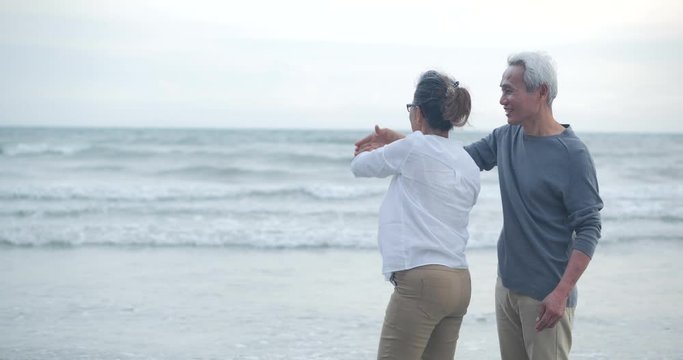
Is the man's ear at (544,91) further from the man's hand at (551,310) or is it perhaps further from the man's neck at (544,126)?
the man's hand at (551,310)

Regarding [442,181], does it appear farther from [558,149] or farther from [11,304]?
[11,304]

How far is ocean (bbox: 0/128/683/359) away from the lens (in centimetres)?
572

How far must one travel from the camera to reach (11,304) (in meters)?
6.70

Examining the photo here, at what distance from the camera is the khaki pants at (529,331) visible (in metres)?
2.75

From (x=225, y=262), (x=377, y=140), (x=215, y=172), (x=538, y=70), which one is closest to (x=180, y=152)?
(x=215, y=172)

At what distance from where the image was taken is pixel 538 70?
8.87 feet

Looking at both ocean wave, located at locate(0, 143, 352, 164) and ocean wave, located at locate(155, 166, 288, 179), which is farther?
ocean wave, located at locate(0, 143, 352, 164)

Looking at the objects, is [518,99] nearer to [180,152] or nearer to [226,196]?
[226,196]

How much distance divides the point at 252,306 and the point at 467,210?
4.24 m

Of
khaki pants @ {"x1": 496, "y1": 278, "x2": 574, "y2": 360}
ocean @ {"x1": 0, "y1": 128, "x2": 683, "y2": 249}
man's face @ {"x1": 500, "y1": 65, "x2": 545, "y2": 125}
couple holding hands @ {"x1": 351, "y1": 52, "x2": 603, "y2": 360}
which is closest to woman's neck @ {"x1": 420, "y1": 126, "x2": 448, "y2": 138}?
couple holding hands @ {"x1": 351, "y1": 52, "x2": 603, "y2": 360}

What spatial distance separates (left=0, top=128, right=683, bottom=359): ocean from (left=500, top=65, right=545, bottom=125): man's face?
300 centimetres

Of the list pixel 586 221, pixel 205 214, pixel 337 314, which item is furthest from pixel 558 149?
pixel 205 214

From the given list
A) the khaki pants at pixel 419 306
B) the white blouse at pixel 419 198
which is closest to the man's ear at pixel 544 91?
the white blouse at pixel 419 198

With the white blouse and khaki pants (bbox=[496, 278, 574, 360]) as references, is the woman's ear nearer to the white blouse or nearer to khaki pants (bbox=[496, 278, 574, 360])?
the white blouse
